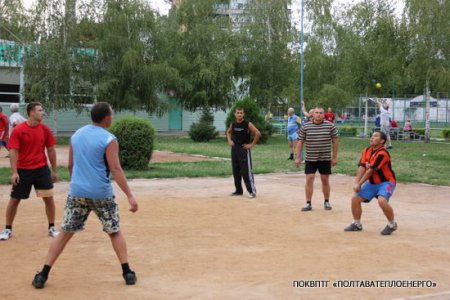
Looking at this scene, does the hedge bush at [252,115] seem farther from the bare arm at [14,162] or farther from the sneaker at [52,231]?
the bare arm at [14,162]

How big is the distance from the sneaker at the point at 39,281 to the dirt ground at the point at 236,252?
0.06 m

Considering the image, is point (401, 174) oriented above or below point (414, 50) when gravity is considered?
below

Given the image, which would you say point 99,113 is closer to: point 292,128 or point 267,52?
point 292,128

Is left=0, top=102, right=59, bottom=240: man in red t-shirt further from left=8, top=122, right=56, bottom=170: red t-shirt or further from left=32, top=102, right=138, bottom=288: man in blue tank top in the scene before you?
left=32, top=102, right=138, bottom=288: man in blue tank top

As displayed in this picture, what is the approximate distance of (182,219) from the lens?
30.7 ft

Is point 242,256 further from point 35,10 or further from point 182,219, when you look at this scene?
point 35,10

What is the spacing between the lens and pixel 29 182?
7777 mm

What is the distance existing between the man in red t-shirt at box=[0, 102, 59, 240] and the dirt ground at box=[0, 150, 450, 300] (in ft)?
1.82

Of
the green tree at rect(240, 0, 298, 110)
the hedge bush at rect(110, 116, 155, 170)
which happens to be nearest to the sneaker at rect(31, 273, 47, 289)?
the hedge bush at rect(110, 116, 155, 170)

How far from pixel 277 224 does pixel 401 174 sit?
757cm

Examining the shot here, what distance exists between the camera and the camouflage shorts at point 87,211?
562 centimetres

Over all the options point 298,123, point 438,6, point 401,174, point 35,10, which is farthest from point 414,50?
point 35,10

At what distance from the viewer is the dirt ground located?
5.49 m

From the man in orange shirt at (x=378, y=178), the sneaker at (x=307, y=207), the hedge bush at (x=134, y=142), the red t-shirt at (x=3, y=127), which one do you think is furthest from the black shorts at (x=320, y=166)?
the red t-shirt at (x=3, y=127)
